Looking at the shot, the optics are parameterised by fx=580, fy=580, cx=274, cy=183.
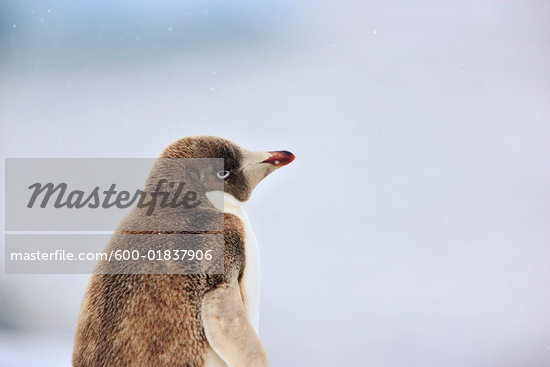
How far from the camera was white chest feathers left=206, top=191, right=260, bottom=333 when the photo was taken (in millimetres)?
673

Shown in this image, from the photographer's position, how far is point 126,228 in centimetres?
65

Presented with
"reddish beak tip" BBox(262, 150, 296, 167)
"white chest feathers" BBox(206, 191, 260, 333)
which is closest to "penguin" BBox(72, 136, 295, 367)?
"white chest feathers" BBox(206, 191, 260, 333)

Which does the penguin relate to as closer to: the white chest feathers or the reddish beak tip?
the white chest feathers

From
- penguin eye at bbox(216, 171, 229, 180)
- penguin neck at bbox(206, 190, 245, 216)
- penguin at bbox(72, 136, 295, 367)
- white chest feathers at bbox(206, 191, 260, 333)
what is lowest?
penguin at bbox(72, 136, 295, 367)

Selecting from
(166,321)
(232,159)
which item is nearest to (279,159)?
(232,159)

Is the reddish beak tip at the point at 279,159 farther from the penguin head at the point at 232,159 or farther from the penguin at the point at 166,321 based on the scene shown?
the penguin at the point at 166,321

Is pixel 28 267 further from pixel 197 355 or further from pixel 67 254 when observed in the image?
pixel 197 355

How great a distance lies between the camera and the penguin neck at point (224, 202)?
696 millimetres

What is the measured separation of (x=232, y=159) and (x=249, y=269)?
134mm

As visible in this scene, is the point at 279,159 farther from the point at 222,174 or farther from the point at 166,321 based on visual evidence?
the point at 166,321

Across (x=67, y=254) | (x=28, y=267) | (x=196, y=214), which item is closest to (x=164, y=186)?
(x=196, y=214)

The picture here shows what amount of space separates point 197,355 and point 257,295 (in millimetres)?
121

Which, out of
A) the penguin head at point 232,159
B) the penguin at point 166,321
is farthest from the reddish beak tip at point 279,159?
the penguin at point 166,321

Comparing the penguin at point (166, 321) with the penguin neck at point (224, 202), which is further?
the penguin neck at point (224, 202)
